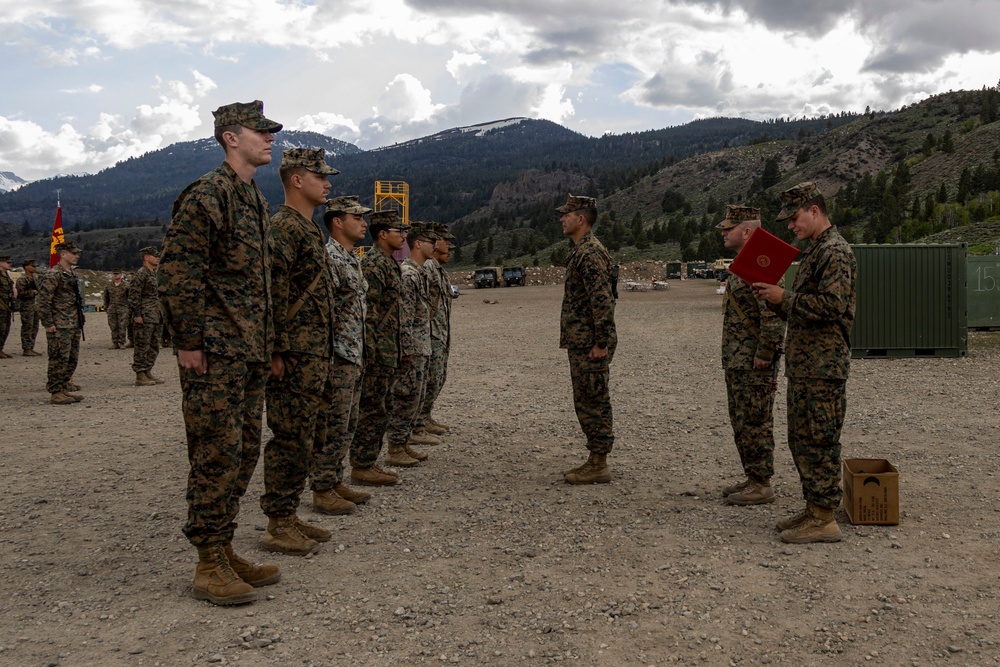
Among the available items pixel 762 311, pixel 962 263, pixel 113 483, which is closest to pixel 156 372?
pixel 113 483

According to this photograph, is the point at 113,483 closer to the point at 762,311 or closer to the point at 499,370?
the point at 762,311

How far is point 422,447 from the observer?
7211mm

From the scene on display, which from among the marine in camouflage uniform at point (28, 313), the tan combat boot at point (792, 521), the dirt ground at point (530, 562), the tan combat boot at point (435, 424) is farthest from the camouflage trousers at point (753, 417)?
the marine in camouflage uniform at point (28, 313)

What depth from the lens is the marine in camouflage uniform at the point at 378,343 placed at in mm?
5707

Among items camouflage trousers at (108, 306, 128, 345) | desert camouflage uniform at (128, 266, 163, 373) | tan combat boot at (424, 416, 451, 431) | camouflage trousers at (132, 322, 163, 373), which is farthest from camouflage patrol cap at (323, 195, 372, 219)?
camouflage trousers at (108, 306, 128, 345)

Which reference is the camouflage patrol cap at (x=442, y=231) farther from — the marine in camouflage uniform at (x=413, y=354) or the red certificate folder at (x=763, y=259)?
the red certificate folder at (x=763, y=259)

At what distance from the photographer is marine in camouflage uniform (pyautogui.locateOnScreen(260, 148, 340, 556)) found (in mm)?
4199

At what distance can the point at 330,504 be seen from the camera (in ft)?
17.0

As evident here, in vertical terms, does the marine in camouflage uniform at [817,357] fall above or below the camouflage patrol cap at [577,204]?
below

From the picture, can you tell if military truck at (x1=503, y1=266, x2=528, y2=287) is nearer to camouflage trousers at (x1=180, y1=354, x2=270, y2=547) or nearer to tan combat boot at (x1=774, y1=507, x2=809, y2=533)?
tan combat boot at (x1=774, y1=507, x2=809, y2=533)

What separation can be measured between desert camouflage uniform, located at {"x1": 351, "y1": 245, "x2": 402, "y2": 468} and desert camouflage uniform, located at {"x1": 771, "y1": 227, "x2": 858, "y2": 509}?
9.17ft

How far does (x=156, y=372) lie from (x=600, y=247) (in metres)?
9.71

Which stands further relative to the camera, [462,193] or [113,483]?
[462,193]

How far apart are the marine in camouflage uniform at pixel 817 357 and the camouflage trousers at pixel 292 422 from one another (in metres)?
2.70
